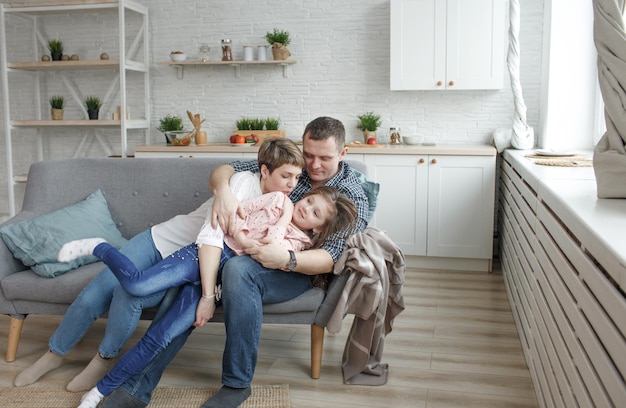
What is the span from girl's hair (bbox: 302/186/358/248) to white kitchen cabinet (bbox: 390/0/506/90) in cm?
247

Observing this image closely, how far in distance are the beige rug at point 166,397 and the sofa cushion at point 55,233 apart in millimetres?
511

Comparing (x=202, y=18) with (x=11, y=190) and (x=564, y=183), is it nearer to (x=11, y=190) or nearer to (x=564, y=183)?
(x=11, y=190)

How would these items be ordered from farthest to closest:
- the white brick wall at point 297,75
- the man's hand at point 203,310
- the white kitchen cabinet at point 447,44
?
the white brick wall at point 297,75
the white kitchen cabinet at point 447,44
the man's hand at point 203,310

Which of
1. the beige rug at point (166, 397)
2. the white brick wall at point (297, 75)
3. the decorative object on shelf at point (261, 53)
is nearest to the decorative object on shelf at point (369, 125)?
the white brick wall at point (297, 75)

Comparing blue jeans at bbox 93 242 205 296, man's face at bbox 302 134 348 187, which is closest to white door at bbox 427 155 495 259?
man's face at bbox 302 134 348 187

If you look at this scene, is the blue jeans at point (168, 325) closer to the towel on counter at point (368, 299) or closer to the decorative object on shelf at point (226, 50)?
the towel on counter at point (368, 299)

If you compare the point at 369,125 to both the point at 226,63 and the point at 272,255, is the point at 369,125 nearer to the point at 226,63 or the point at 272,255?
the point at 226,63

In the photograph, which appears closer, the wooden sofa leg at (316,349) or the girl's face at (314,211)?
the girl's face at (314,211)

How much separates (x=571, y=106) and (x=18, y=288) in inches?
141

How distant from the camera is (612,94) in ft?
6.73

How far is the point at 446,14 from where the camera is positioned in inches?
186

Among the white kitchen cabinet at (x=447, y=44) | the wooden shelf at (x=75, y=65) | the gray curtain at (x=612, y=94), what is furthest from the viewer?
the wooden shelf at (x=75, y=65)

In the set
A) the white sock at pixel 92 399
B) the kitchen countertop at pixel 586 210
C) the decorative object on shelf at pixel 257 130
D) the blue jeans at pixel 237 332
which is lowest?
the white sock at pixel 92 399

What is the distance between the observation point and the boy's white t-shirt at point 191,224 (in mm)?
2715
